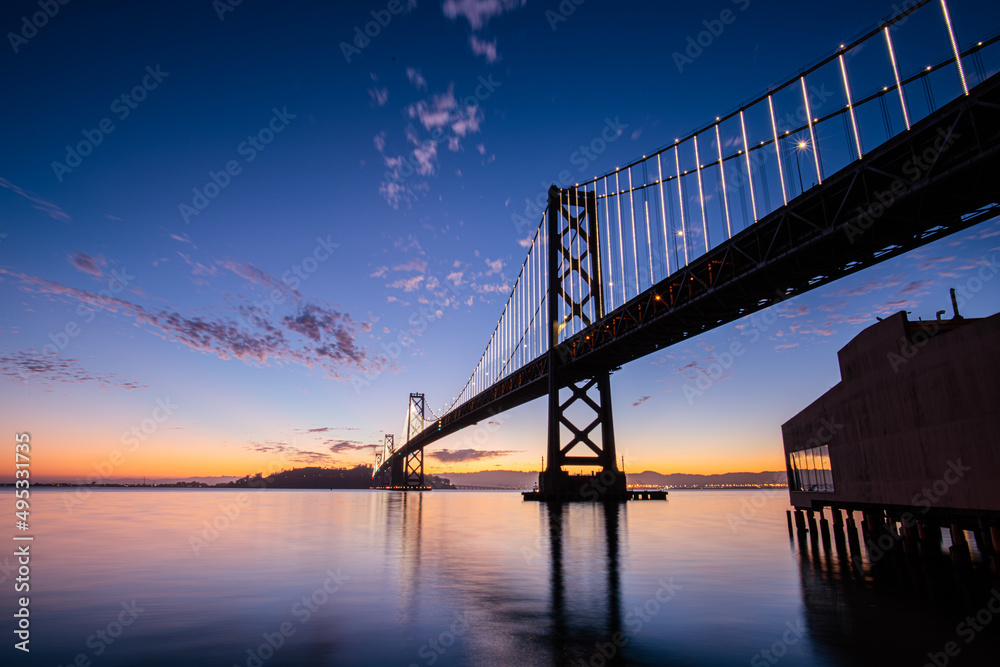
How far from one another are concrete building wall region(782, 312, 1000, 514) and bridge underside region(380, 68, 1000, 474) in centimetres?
510

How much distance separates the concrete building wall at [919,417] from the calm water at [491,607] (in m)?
2.14

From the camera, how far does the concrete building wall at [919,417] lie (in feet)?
36.6

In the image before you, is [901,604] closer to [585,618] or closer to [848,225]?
[585,618]

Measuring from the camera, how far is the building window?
21.8 meters

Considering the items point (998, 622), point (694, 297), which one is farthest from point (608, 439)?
point (998, 622)

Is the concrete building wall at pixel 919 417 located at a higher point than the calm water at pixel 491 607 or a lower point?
higher

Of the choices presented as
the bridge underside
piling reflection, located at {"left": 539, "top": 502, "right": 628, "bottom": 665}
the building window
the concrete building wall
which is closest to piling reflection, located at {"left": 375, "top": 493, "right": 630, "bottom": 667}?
piling reflection, located at {"left": 539, "top": 502, "right": 628, "bottom": 665}

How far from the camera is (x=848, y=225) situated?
1991cm

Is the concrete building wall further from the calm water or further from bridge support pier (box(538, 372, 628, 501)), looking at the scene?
bridge support pier (box(538, 372, 628, 501))

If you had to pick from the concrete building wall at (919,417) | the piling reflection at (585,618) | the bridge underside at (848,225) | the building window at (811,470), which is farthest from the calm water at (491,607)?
the bridge underside at (848,225)

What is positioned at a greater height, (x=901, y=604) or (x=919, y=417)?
(x=919, y=417)

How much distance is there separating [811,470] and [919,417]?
11.7 m

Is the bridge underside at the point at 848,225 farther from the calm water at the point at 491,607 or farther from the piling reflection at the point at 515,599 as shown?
the piling reflection at the point at 515,599

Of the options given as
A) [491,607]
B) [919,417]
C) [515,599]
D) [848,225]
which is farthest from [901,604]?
[848,225]
